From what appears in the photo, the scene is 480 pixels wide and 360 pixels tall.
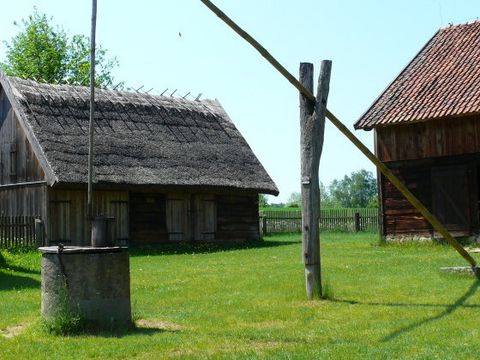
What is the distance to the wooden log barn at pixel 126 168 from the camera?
23141mm

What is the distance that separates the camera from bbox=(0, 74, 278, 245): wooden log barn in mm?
23141

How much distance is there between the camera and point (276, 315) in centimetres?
971

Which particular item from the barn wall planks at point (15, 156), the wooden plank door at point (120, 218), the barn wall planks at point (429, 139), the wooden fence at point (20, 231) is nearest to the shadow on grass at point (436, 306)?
the barn wall planks at point (429, 139)

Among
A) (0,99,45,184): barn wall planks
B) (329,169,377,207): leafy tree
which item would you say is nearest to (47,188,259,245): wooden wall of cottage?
(0,99,45,184): barn wall planks

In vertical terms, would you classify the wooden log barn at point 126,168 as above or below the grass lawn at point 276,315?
above

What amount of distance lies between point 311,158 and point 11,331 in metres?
4.75

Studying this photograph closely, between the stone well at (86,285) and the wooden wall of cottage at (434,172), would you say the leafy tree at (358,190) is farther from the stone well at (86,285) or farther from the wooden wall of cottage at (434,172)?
the stone well at (86,285)

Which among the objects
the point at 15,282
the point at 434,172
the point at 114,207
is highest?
the point at 434,172

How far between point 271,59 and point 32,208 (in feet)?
48.0

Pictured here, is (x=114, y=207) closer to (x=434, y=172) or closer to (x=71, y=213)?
(x=71, y=213)

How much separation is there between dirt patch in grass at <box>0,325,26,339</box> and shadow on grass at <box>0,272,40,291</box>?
4.63 m

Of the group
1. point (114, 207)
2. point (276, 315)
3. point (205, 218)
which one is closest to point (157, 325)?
point (276, 315)

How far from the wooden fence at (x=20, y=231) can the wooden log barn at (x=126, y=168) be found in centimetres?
50

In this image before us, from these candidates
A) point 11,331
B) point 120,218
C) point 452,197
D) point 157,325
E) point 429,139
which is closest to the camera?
point 11,331
